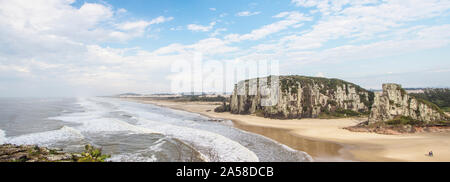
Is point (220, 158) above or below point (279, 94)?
below

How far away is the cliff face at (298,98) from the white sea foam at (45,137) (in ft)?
107

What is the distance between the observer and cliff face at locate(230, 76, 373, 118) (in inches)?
1678

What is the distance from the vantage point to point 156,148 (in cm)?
1994

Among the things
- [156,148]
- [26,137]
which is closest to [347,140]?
[156,148]

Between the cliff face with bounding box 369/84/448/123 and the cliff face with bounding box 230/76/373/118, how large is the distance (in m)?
14.4

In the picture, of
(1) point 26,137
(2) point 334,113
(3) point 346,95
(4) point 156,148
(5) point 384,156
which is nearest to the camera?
(5) point 384,156

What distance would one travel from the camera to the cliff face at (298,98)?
42.6 m

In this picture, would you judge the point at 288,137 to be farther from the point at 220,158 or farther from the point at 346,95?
the point at 346,95

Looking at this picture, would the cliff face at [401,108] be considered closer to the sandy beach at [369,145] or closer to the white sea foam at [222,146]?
the sandy beach at [369,145]
